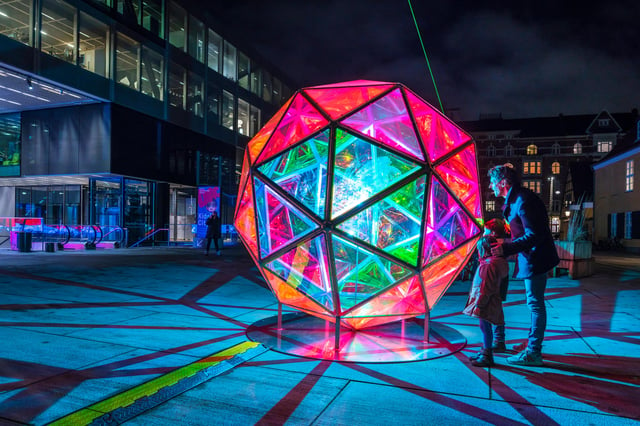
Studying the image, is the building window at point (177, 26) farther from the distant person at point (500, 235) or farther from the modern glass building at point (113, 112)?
the distant person at point (500, 235)

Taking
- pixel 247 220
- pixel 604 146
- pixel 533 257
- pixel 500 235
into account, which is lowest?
pixel 533 257

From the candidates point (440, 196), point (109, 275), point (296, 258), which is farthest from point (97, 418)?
point (109, 275)

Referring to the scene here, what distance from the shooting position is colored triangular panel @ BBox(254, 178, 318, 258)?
477 centimetres

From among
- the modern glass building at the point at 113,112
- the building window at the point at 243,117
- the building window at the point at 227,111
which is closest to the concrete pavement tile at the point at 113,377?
the modern glass building at the point at 113,112

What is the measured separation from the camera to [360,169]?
4.86 metres

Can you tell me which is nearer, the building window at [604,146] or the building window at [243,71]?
the building window at [243,71]

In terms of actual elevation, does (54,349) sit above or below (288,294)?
below

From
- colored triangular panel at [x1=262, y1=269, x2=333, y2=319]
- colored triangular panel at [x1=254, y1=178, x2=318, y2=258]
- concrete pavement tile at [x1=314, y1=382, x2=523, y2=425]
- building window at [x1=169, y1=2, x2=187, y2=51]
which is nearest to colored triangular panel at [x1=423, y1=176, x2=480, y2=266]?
colored triangular panel at [x1=254, y1=178, x2=318, y2=258]

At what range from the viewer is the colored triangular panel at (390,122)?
4.94m

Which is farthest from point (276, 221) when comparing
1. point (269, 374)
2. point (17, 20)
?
point (17, 20)

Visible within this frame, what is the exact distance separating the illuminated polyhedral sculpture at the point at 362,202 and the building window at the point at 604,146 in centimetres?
6503

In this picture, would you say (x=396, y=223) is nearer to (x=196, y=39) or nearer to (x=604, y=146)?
(x=196, y=39)

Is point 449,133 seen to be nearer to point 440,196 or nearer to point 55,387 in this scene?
point 440,196

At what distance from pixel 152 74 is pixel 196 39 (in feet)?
18.8
